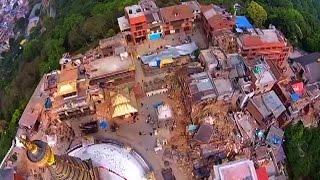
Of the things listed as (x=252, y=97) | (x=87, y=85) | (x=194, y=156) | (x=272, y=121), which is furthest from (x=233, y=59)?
(x=87, y=85)

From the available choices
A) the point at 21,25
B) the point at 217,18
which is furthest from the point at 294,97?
the point at 21,25

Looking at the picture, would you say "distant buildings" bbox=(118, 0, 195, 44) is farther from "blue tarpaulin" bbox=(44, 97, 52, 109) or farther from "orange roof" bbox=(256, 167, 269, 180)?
"orange roof" bbox=(256, 167, 269, 180)

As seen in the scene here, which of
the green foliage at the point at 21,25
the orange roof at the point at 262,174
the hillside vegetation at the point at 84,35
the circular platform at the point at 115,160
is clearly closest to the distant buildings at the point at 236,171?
the orange roof at the point at 262,174

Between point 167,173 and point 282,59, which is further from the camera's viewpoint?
point 282,59

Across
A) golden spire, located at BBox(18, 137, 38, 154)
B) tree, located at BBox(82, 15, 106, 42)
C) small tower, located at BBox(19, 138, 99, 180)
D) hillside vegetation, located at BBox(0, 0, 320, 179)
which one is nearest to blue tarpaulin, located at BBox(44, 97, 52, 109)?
hillside vegetation, located at BBox(0, 0, 320, 179)

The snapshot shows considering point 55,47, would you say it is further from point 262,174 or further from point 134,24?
point 262,174

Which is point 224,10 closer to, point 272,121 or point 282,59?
point 282,59
